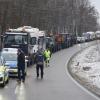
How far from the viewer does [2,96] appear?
2064 cm

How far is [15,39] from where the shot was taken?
41.0m

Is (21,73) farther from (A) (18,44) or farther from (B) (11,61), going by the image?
(A) (18,44)

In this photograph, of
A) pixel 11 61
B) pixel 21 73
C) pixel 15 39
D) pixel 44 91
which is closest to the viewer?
pixel 44 91

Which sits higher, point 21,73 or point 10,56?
point 10,56

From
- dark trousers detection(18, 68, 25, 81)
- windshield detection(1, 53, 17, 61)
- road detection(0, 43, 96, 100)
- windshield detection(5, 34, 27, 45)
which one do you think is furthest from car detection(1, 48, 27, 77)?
windshield detection(5, 34, 27, 45)

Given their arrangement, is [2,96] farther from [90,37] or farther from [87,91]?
[90,37]

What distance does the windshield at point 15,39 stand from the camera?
134 ft

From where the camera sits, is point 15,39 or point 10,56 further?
point 15,39

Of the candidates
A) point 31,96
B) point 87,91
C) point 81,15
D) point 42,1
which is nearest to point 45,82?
point 87,91

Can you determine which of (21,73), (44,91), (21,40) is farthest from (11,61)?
(21,40)

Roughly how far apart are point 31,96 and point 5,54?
38.5 feet

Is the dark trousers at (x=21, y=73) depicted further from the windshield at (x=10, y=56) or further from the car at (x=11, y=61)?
the windshield at (x=10, y=56)

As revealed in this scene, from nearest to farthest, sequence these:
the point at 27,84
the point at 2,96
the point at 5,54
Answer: the point at 2,96
the point at 27,84
the point at 5,54

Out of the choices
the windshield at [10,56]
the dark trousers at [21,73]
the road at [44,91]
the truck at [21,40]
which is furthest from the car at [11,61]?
the truck at [21,40]
